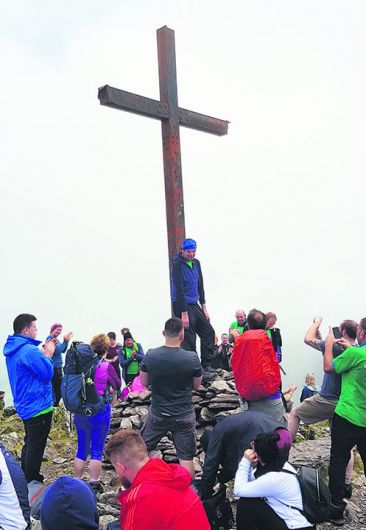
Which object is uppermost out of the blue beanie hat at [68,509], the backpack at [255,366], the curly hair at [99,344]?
the curly hair at [99,344]

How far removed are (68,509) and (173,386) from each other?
255 cm

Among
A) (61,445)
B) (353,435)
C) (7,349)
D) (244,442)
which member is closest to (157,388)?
(244,442)

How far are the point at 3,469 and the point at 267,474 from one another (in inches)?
80.9

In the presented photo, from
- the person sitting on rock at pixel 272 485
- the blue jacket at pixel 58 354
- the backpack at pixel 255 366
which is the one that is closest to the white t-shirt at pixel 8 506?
the person sitting on rock at pixel 272 485

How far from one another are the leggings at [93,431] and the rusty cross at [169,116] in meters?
2.95

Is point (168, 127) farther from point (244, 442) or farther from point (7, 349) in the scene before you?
point (244, 442)

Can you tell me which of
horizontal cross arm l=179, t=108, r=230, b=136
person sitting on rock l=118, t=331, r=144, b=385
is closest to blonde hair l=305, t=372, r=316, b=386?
person sitting on rock l=118, t=331, r=144, b=385

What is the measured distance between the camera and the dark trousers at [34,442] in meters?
5.77

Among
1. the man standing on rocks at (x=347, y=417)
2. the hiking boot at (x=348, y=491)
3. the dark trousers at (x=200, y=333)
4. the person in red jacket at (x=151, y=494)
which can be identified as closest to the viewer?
Result: the person in red jacket at (x=151, y=494)

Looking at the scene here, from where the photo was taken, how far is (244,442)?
4.88 metres

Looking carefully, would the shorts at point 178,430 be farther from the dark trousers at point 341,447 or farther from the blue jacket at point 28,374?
the dark trousers at point 341,447

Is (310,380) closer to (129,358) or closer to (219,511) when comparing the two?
(129,358)

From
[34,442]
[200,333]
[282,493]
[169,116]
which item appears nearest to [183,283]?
[200,333]

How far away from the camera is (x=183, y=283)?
763 centimetres
